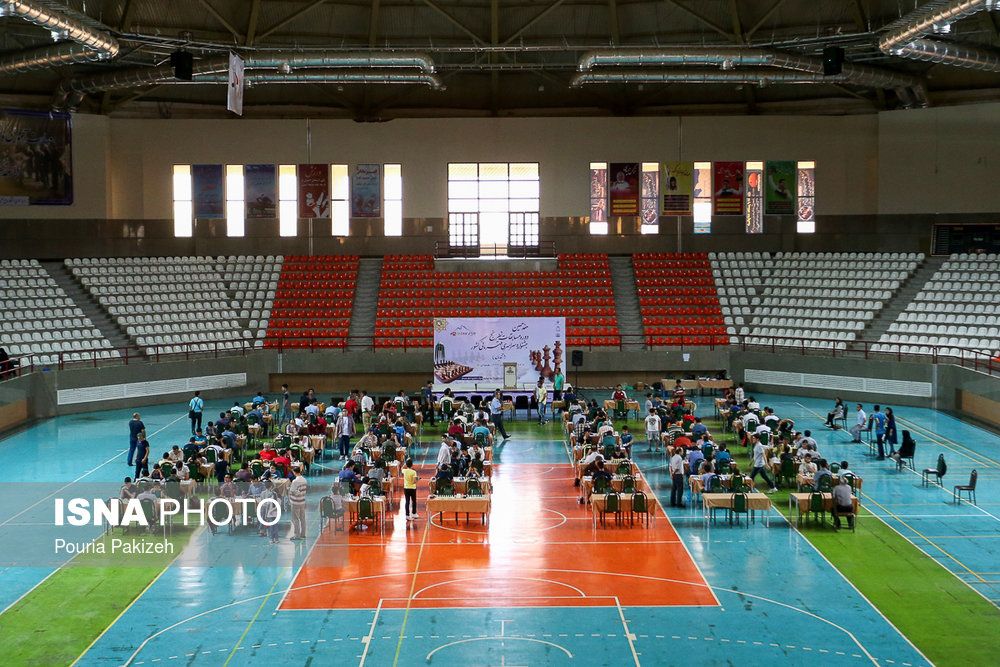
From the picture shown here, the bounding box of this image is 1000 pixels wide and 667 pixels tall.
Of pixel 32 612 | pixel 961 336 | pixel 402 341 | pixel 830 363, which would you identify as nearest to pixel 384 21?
pixel 402 341

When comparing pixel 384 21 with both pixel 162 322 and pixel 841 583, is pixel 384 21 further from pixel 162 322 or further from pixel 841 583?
pixel 841 583

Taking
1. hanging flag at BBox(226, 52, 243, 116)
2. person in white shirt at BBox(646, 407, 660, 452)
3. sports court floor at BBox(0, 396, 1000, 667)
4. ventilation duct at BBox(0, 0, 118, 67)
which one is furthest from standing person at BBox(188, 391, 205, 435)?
person in white shirt at BBox(646, 407, 660, 452)

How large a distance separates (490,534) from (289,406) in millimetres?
17804

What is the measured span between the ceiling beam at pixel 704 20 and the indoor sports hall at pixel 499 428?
15.4 inches

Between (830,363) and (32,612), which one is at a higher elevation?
(830,363)

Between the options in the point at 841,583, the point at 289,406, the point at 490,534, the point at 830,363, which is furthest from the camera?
the point at 830,363

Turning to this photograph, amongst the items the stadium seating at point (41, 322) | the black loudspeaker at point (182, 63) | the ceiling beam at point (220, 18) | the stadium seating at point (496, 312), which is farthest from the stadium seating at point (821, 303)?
the stadium seating at point (41, 322)

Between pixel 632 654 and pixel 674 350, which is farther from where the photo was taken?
pixel 674 350

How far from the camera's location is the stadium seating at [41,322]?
3994cm

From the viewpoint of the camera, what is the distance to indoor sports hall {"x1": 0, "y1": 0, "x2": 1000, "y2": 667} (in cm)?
1816

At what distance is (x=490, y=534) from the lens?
926 inches

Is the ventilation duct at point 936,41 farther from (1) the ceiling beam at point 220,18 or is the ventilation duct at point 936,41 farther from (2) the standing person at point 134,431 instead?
(2) the standing person at point 134,431

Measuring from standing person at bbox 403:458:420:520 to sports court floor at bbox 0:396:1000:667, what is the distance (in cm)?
37

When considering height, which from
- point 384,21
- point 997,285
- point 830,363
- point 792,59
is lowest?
point 830,363
